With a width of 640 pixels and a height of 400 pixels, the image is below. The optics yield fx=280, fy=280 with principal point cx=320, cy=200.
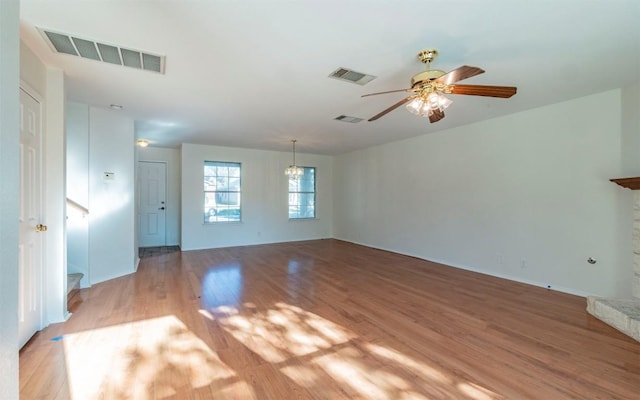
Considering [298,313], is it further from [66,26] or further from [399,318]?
[66,26]

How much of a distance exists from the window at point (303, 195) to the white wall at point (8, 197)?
7337 mm

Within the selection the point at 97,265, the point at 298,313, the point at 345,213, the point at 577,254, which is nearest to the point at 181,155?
the point at 97,265

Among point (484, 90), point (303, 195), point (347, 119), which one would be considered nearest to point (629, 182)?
point (484, 90)

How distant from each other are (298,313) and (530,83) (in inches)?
146

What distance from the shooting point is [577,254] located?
12.2 ft

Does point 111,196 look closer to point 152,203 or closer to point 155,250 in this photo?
point 155,250

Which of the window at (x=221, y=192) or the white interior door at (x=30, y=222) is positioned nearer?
the white interior door at (x=30, y=222)

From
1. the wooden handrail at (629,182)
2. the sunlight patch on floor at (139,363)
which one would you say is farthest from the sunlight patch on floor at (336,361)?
the wooden handrail at (629,182)

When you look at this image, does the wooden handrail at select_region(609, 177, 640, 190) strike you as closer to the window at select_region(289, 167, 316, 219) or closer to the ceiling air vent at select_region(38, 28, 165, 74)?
the ceiling air vent at select_region(38, 28, 165, 74)

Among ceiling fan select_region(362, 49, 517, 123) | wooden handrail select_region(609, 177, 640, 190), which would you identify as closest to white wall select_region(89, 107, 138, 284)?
ceiling fan select_region(362, 49, 517, 123)

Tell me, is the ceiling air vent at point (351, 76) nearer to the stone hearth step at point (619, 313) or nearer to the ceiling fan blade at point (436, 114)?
the ceiling fan blade at point (436, 114)

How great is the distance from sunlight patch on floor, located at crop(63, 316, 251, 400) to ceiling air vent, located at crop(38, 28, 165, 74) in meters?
2.59

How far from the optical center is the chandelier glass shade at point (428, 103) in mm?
2481

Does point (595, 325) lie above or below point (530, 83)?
below
